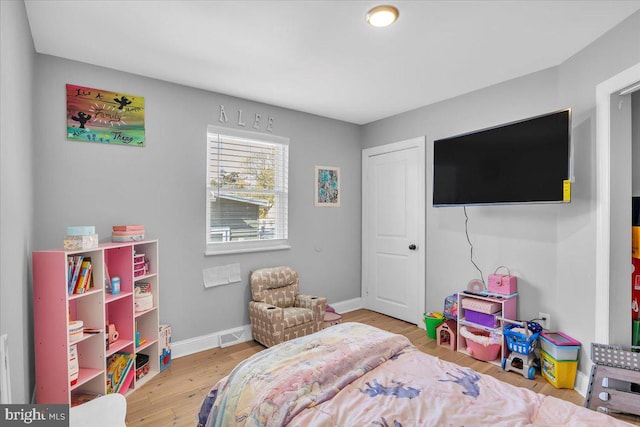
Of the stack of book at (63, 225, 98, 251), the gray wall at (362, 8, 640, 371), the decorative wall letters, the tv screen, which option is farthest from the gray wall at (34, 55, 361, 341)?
the tv screen

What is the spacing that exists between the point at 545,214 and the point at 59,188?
4.04 m

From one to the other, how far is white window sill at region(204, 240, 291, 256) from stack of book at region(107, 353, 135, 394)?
109cm

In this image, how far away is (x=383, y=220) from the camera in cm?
421

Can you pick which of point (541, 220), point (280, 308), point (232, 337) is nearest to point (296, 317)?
point (280, 308)

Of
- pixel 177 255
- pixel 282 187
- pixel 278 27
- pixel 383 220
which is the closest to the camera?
pixel 278 27

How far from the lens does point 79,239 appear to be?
208 centimetres

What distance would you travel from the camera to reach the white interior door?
3781mm

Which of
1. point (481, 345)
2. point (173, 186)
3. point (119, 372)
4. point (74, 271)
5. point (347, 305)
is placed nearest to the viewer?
point (74, 271)

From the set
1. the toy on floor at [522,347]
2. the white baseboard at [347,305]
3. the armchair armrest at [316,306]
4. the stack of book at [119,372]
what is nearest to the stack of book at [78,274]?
the stack of book at [119,372]

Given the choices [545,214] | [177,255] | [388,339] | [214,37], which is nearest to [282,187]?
[177,255]

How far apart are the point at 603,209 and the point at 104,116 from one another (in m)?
3.94

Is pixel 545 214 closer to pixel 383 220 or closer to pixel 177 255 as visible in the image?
pixel 383 220

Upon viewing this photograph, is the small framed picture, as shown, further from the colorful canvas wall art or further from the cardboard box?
the cardboard box

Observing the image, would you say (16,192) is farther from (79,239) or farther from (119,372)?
(119,372)
